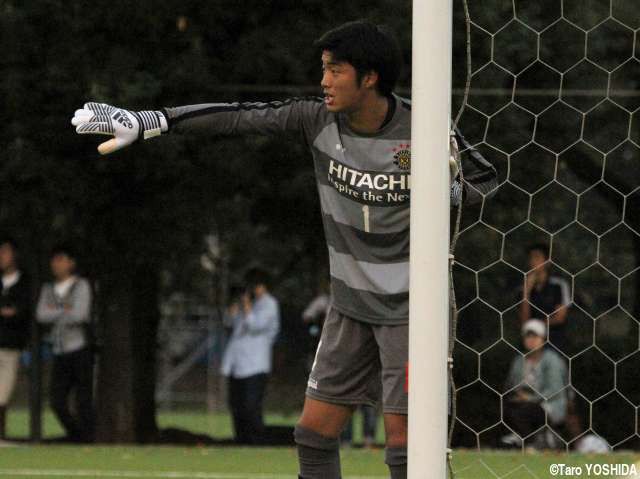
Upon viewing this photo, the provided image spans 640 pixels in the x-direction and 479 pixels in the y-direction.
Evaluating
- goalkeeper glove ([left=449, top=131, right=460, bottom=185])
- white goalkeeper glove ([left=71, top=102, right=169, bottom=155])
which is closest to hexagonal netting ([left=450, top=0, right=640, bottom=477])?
goalkeeper glove ([left=449, top=131, right=460, bottom=185])

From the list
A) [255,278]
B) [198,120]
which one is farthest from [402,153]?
[255,278]

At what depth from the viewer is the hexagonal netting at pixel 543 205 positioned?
11.2 m

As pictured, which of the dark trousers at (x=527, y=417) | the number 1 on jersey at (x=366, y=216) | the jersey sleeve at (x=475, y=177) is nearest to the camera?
the jersey sleeve at (x=475, y=177)

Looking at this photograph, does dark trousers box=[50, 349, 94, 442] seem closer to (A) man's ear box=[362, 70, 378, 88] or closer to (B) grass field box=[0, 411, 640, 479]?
(B) grass field box=[0, 411, 640, 479]

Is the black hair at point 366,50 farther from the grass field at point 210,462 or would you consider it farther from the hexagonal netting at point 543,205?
the hexagonal netting at point 543,205

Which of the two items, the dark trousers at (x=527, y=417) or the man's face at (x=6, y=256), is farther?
the man's face at (x=6, y=256)

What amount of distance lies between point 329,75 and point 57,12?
300 inches

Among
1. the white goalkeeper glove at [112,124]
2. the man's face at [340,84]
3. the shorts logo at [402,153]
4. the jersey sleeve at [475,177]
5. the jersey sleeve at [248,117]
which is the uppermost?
the man's face at [340,84]

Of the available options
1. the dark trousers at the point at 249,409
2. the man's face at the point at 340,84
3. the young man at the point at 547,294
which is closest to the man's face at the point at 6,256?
the dark trousers at the point at 249,409

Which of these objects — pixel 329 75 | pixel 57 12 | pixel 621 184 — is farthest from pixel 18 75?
pixel 329 75

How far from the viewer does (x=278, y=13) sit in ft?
41.1

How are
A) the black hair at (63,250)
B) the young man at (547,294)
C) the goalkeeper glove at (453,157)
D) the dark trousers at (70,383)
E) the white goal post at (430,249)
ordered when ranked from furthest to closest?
the dark trousers at (70,383)
the black hair at (63,250)
the young man at (547,294)
the goalkeeper glove at (453,157)
the white goal post at (430,249)

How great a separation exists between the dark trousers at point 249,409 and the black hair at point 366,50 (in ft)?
27.4

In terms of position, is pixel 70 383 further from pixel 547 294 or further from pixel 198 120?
pixel 198 120
